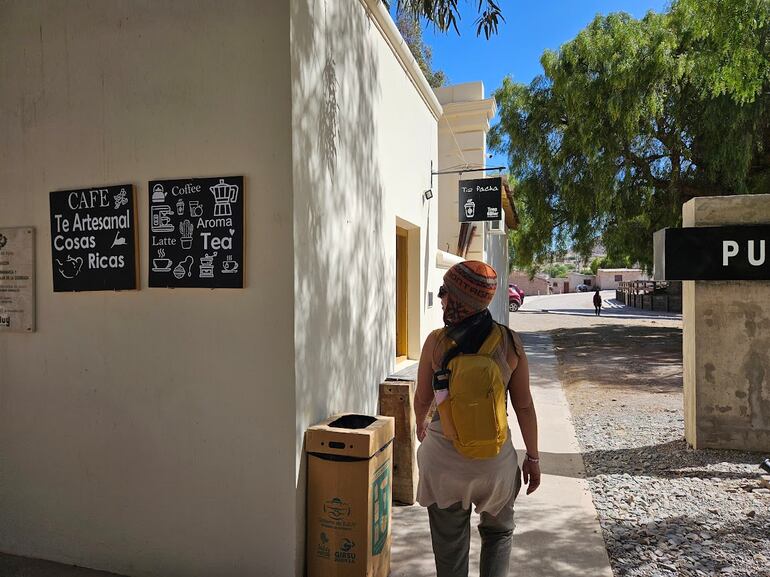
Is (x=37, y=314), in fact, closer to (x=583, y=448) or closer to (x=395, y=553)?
(x=395, y=553)

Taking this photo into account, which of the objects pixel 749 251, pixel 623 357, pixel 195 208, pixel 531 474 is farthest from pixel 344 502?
pixel 623 357

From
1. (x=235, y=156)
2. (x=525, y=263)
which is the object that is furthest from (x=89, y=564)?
(x=525, y=263)

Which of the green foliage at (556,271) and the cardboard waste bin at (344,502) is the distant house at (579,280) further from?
the cardboard waste bin at (344,502)

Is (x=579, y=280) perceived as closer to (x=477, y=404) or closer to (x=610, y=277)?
(x=610, y=277)

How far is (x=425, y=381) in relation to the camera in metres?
2.48

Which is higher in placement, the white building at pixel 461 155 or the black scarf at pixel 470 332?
the white building at pixel 461 155

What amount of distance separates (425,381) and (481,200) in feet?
23.8

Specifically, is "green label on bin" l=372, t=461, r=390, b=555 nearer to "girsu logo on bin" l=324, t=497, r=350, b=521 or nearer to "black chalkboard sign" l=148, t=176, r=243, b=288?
"girsu logo on bin" l=324, t=497, r=350, b=521

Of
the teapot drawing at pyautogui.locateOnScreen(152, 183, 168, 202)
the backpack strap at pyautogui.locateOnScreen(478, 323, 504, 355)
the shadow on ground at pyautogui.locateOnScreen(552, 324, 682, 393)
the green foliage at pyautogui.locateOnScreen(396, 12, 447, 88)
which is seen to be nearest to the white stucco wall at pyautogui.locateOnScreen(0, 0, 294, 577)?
the teapot drawing at pyautogui.locateOnScreen(152, 183, 168, 202)

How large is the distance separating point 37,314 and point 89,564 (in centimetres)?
159

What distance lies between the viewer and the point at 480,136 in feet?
39.1

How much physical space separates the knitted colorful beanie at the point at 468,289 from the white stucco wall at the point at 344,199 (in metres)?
0.96

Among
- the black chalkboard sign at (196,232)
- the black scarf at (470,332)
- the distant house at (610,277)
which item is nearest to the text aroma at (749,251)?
the black scarf at (470,332)

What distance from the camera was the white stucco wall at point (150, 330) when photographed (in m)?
2.96
